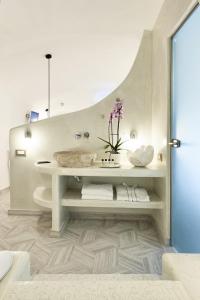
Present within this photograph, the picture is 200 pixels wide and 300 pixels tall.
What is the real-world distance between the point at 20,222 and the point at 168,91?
2173mm

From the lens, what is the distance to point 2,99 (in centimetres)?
441

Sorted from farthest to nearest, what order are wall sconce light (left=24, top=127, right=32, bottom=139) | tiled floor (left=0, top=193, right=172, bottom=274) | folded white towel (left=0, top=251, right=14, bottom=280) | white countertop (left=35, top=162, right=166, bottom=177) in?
1. wall sconce light (left=24, top=127, right=32, bottom=139)
2. white countertop (left=35, top=162, right=166, bottom=177)
3. tiled floor (left=0, top=193, right=172, bottom=274)
4. folded white towel (left=0, top=251, right=14, bottom=280)

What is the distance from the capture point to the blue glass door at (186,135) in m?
1.52

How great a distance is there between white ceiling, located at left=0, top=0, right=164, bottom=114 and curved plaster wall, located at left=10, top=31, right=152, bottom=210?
18.6 inches

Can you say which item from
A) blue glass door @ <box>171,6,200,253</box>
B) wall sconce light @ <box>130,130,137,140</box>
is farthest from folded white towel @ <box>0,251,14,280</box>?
wall sconce light @ <box>130,130,137,140</box>

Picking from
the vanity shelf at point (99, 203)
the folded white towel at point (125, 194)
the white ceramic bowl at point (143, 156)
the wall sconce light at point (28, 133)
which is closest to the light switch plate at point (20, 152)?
the wall sconce light at point (28, 133)

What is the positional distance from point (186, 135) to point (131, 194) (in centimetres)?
90

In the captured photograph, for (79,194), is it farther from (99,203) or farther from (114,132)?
(114,132)

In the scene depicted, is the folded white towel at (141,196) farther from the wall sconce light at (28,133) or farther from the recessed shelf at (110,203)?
the wall sconce light at (28,133)

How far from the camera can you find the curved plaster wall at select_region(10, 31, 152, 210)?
2.69 meters

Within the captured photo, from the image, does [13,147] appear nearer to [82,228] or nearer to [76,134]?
[76,134]

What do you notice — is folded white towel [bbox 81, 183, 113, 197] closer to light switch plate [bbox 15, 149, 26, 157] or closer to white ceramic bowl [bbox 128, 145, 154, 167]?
white ceramic bowl [bbox 128, 145, 154, 167]

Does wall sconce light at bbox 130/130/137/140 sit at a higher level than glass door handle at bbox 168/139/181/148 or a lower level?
higher

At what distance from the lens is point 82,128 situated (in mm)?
2736
